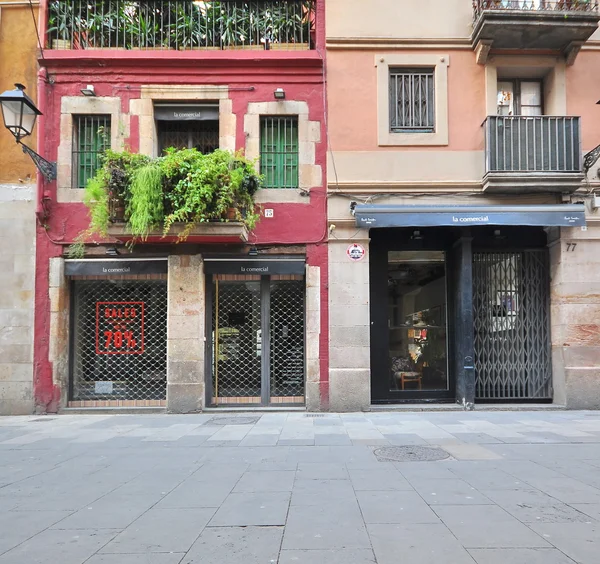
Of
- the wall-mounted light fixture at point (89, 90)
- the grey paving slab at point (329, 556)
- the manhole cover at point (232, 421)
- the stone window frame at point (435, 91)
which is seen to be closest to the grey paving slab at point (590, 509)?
the grey paving slab at point (329, 556)

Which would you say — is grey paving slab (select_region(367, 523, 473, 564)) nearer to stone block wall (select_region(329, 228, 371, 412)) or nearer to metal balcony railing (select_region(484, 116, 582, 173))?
stone block wall (select_region(329, 228, 371, 412))

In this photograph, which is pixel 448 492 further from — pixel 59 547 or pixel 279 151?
pixel 279 151

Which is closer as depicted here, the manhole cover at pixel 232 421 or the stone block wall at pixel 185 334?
the manhole cover at pixel 232 421

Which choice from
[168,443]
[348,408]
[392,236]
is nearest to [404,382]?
[348,408]

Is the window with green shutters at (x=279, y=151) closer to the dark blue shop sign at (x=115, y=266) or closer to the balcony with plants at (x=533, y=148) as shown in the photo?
the dark blue shop sign at (x=115, y=266)

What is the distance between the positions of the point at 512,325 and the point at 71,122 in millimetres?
10587

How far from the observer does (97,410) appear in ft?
38.4

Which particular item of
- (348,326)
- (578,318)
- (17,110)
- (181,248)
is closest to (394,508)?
(348,326)

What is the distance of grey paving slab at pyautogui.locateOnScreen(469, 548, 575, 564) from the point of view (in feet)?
12.7

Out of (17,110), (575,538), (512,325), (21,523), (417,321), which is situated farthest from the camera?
(417,321)

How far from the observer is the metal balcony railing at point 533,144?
37.1 feet

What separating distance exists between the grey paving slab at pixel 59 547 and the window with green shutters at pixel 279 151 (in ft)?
28.3

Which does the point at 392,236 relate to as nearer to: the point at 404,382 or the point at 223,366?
the point at 404,382

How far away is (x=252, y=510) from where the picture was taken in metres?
5.10
